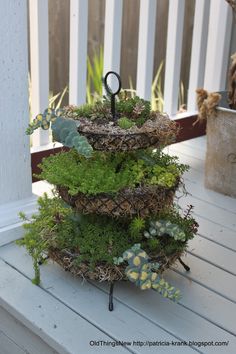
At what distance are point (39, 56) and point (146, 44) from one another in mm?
563

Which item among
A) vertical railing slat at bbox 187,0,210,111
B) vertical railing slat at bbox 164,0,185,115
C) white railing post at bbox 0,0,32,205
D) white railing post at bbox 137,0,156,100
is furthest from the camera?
vertical railing slat at bbox 187,0,210,111

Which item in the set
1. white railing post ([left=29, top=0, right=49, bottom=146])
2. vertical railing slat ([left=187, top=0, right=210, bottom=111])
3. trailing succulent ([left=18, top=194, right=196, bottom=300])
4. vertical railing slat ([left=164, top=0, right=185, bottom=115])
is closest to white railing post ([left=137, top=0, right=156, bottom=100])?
vertical railing slat ([left=164, top=0, right=185, bottom=115])

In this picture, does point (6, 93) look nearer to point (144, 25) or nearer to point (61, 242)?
point (61, 242)

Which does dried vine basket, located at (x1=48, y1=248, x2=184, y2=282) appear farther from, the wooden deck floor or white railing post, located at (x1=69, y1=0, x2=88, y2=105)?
white railing post, located at (x1=69, y1=0, x2=88, y2=105)

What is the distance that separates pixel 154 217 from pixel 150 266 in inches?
6.9

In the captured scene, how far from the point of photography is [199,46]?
280 cm

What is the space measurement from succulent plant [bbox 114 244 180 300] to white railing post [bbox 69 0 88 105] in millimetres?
1053

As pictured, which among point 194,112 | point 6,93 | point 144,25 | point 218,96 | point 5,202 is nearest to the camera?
point 6,93

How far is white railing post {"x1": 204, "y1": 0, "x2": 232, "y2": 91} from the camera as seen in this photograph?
108 inches

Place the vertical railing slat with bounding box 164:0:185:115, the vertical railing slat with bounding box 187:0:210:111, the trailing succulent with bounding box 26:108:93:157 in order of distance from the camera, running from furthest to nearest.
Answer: the vertical railing slat with bounding box 187:0:210:111, the vertical railing slat with bounding box 164:0:185:115, the trailing succulent with bounding box 26:108:93:157

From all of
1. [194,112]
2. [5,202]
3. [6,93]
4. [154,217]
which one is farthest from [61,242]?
[194,112]

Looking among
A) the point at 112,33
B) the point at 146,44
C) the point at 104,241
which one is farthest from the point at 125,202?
the point at 146,44

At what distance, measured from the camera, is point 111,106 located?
151 centimetres

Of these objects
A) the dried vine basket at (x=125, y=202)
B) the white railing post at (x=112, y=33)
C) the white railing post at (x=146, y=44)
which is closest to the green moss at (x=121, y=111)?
the dried vine basket at (x=125, y=202)
